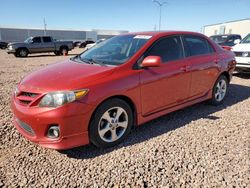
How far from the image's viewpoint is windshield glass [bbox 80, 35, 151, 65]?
345 cm

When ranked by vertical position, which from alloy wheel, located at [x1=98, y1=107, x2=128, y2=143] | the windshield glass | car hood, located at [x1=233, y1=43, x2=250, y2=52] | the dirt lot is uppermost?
the windshield glass

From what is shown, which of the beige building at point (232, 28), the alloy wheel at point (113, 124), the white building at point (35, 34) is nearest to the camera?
the alloy wheel at point (113, 124)

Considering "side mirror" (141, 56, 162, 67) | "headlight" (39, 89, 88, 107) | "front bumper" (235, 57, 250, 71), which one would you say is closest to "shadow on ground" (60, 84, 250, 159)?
"headlight" (39, 89, 88, 107)

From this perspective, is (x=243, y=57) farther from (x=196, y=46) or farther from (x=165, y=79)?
(x=165, y=79)

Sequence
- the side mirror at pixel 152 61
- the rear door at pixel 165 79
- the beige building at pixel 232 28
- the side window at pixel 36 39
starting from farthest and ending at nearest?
the beige building at pixel 232 28 < the side window at pixel 36 39 < the rear door at pixel 165 79 < the side mirror at pixel 152 61

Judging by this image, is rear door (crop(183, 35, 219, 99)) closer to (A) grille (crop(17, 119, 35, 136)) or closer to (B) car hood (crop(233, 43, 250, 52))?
(A) grille (crop(17, 119, 35, 136))

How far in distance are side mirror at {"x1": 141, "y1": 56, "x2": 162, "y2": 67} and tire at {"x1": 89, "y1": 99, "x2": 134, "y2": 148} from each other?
2.10 feet

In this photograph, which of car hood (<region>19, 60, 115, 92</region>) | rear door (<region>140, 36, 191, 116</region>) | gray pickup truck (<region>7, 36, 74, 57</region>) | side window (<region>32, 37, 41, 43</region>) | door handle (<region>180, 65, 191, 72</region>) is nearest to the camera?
car hood (<region>19, 60, 115, 92</region>)

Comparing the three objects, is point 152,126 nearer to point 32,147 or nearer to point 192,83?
point 192,83

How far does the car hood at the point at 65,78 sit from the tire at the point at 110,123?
1.27 ft

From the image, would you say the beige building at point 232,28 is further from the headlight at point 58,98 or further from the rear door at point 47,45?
the headlight at point 58,98

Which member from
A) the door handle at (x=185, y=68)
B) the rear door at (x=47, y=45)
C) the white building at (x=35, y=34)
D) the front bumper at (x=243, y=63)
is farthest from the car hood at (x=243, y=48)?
the white building at (x=35, y=34)

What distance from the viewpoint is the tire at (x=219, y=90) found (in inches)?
190

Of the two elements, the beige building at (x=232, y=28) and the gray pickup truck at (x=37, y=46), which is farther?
the beige building at (x=232, y=28)
